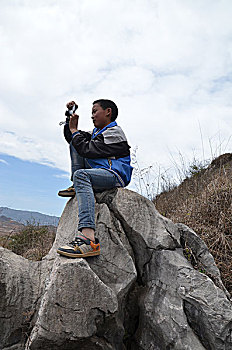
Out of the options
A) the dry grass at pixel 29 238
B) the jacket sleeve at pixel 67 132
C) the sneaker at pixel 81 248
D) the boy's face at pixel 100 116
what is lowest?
the sneaker at pixel 81 248

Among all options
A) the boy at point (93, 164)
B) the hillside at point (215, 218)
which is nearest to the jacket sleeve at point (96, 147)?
the boy at point (93, 164)

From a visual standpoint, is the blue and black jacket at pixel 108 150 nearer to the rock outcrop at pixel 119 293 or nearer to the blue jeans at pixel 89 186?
the blue jeans at pixel 89 186

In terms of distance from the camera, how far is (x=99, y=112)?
3.58m

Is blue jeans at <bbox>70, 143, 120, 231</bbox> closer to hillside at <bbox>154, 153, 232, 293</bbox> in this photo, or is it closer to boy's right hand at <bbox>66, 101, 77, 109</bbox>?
boy's right hand at <bbox>66, 101, 77, 109</bbox>

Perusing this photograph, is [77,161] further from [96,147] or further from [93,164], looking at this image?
[96,147]

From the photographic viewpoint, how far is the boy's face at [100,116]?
3.59m

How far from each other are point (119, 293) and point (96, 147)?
163 centimetres

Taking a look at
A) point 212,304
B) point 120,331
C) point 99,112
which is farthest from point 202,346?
point 99,112

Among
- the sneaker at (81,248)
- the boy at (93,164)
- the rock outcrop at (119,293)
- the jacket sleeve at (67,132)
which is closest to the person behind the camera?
the rock outcrop at (119,293)

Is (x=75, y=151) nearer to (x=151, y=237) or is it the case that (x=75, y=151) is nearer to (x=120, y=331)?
(x=151, y=237)

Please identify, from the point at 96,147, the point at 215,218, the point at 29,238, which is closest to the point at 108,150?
the point at 96,147

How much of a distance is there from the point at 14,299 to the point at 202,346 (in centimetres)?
197

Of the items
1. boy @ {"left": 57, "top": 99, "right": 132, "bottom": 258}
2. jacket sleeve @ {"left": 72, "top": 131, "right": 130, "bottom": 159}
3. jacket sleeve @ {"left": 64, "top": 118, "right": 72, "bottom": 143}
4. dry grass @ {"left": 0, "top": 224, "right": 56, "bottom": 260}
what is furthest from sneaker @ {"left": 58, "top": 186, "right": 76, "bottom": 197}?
dry grass @ {"left": 0, "top": 224, "right": 56, "bottom": 260}

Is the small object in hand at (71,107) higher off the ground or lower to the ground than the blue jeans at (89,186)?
higher
